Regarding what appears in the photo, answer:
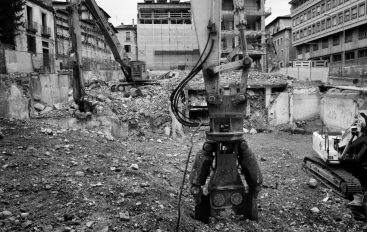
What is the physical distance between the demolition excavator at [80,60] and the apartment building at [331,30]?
1942 cm

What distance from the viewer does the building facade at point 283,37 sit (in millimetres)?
48062

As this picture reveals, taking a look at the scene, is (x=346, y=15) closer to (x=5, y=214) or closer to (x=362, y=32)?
(x=362, y=32)

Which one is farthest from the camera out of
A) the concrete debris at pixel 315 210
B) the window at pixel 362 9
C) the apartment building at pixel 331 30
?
the apartment building at pixel 331 30

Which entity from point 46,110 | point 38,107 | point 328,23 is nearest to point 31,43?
point 38,107

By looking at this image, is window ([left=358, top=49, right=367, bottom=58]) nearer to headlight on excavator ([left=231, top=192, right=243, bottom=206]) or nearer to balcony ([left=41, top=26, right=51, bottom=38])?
balcony ([left=41, top=26, right=51, bottom=38])

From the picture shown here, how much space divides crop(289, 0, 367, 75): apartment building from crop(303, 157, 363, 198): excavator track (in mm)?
20655

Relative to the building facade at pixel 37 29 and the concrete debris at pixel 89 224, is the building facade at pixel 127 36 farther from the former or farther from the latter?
the concrete debris at pixel 89 224

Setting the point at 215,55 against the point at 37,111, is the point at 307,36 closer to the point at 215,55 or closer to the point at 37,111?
the point at 37,111

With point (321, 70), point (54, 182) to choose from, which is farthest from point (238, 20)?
point (321, 70)

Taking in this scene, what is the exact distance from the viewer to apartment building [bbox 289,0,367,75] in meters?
31.0

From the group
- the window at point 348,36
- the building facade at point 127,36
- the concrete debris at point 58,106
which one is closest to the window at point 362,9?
→ the window at point 348,36

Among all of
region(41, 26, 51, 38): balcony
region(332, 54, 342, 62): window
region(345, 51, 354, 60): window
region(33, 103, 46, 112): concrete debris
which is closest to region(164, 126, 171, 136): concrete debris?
region(33, 103, 46, 112): concrete debris

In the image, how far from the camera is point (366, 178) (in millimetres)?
7633

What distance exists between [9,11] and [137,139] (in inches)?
538
